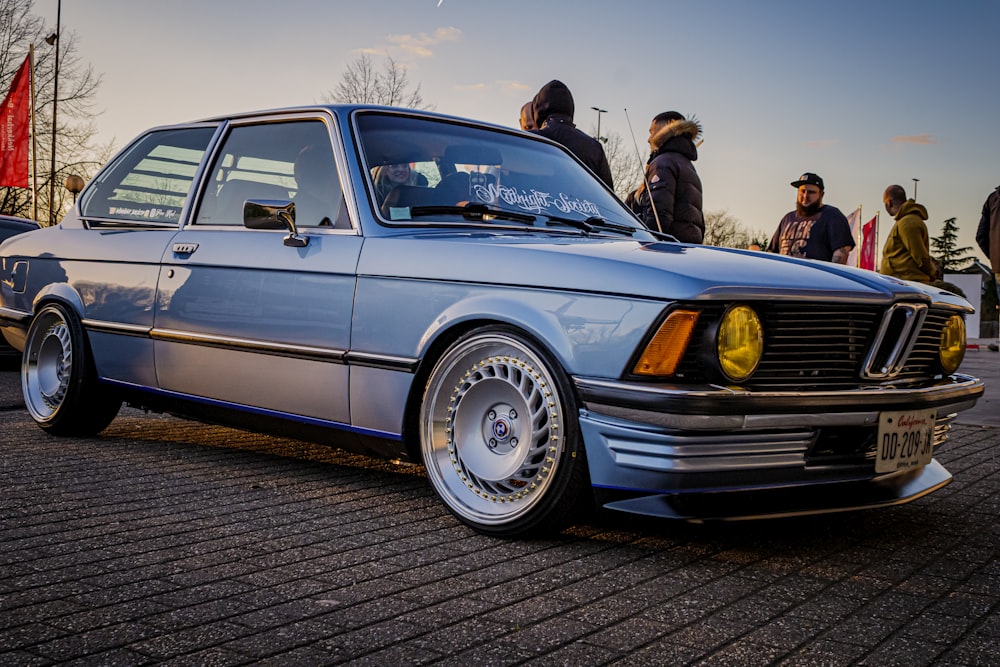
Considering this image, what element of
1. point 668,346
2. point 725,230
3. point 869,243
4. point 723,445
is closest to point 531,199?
point 668,346

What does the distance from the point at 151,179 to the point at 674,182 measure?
3.65 m

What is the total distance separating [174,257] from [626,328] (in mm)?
2625

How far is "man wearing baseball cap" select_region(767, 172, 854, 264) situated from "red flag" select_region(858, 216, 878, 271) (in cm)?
2272

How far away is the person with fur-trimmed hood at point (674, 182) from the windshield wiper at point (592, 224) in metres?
2.63

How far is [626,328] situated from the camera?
324 centimetres

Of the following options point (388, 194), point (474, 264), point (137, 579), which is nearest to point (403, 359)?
point (474, 264)

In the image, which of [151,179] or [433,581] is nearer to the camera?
[433,581]

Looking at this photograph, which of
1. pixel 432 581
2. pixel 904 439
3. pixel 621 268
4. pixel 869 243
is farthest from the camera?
pixel 869 243

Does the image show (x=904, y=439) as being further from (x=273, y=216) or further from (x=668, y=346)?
(x=273, y=216)

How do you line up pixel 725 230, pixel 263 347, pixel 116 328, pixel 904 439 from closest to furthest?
pixel 904 439 → pixel 263 347 → pixel 116 328 → pixel 725 230

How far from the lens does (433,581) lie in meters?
3.06

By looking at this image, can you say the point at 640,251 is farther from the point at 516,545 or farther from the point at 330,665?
the point at 330,665

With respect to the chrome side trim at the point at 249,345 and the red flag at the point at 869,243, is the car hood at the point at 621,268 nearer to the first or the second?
the chrome side trim at the point at 249,345

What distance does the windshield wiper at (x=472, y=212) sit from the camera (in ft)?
14.1
